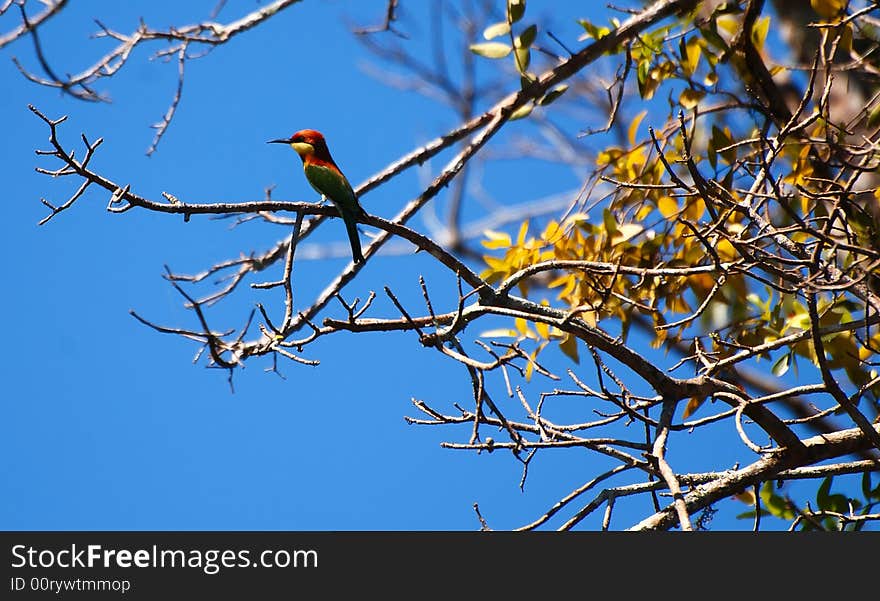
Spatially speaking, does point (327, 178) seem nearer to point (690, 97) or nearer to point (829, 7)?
point (690, 97)

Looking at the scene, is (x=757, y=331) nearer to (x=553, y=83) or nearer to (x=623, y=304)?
(x=623, y=304)

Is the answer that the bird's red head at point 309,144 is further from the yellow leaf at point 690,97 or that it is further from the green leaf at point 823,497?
→ the green leaf at point 823,497

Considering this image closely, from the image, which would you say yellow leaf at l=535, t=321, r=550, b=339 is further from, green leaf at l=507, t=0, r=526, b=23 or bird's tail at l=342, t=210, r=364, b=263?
green leaf at l=507, t=0, r=526, b=23

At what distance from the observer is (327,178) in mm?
3887

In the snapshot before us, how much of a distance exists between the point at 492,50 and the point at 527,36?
0.18m

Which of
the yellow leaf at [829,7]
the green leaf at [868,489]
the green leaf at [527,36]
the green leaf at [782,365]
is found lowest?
the green leaf at [868,489]

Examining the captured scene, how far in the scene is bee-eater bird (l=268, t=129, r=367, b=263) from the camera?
3516 mm

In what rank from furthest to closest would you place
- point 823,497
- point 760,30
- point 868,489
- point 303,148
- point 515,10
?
point 303,148
point 760,30
point 515,10
point 823,497
point 868,489

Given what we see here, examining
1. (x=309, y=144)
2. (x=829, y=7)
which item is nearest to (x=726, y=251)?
(x=829, y=7)

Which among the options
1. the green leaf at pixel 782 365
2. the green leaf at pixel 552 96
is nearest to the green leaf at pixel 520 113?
the green leaf at pixel 552 96

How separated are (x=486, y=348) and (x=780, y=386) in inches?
155

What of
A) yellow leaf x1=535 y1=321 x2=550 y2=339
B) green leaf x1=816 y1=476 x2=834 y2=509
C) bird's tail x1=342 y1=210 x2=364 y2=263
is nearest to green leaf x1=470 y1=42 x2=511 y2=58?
bird's tail x1=342 y1=210 x2=364 y2=263

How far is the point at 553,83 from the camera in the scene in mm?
4082

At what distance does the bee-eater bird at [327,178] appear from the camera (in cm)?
352
